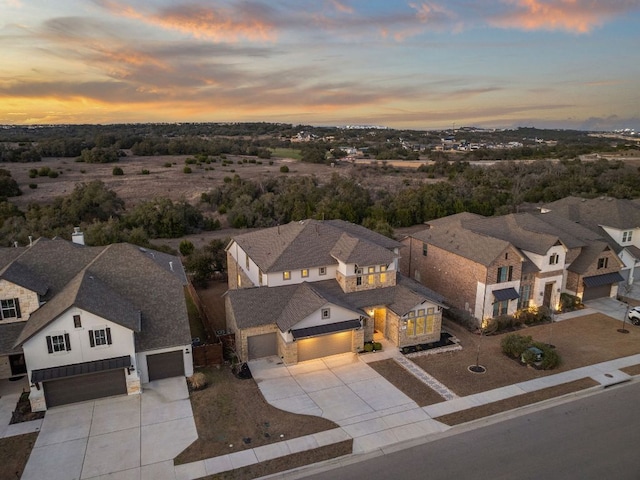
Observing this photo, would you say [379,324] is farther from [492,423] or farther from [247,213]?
[247,213]

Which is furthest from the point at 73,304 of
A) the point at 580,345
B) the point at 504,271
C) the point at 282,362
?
the point at 580,345

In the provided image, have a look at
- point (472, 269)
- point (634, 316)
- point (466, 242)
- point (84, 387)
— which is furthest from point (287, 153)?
point (84, 387)

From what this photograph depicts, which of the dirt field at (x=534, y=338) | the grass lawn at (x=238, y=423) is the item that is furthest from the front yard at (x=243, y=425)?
the dirt field at (x=534, y=338)

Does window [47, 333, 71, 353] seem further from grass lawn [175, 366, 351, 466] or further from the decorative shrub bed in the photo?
the decorative shrub bed

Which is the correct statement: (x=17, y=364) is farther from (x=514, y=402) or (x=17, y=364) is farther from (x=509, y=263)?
(x=509, y=263)

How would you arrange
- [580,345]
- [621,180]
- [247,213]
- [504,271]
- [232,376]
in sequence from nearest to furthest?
[232,376]
[580,345]
[504,271]
[247,213]
[621,180]

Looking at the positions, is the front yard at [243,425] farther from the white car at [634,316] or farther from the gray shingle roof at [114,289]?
the white car at [634,316]
